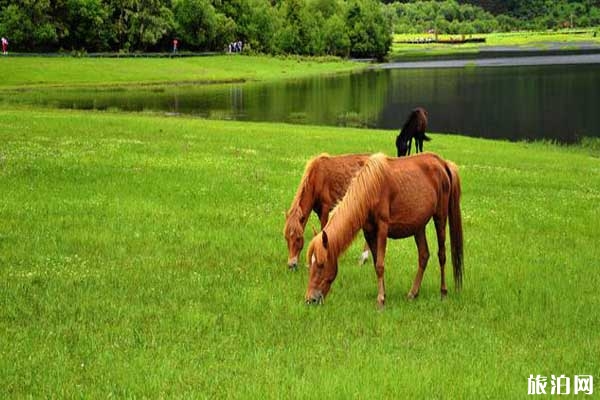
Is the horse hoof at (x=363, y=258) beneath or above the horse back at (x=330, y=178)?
beneath

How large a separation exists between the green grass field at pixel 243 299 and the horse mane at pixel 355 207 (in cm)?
125

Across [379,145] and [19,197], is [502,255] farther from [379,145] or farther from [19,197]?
[379,145]

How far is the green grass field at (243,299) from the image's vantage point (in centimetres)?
832

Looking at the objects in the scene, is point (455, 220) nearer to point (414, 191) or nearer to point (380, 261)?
point (414, 191)

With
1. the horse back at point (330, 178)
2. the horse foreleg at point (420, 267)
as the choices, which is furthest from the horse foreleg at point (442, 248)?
the horse back at point (330, 178)

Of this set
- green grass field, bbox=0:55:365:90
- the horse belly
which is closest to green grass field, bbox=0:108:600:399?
the horse belly

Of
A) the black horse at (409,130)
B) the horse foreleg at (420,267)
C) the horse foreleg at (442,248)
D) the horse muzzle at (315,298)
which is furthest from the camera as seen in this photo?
the black horse at (409,130)

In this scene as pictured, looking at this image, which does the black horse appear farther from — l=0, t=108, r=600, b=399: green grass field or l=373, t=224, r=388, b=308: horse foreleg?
l=373, t=224, r=388, b=308: horse foreleg

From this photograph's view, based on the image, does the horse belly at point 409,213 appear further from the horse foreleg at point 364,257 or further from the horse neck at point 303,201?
the horse foreleg at point 364,257

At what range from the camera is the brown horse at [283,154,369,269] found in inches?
538

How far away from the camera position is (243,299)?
11.5m

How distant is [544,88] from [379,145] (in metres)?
56.7

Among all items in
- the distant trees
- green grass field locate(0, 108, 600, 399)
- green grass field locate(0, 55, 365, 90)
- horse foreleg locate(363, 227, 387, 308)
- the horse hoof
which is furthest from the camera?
the distant trees

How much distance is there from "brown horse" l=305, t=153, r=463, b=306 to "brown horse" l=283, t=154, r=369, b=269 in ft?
6.02
